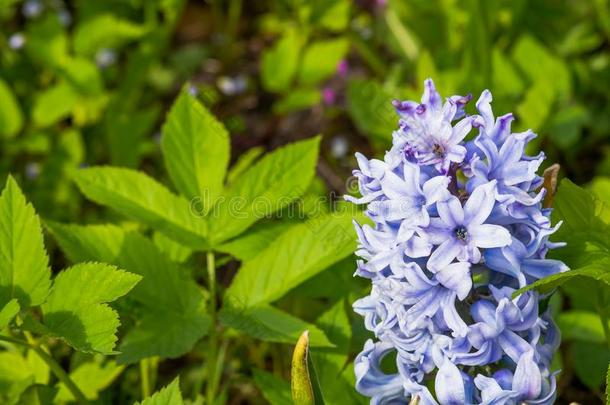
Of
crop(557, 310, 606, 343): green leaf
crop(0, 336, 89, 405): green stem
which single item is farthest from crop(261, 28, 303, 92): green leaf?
crop(0, 336, 89, 405): green stem

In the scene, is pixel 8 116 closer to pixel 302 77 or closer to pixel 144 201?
pixel 302 77

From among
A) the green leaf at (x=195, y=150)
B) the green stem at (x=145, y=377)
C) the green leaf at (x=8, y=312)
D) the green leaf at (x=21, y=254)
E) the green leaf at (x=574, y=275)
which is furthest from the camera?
the green stem at (x=145, y=377)

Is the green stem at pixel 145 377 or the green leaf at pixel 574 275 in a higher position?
the green leaf at pixel 574 275

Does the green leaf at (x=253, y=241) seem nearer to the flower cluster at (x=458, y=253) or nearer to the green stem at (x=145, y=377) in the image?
the green stem at (x=145, y=377)

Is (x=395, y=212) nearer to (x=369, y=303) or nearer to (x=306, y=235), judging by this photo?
(x=369, y=303)

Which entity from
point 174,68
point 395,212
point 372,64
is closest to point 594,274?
point 395,212

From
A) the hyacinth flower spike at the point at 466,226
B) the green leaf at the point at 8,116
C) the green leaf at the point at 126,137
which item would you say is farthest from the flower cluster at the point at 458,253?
the green leaf at the point at 8,116
